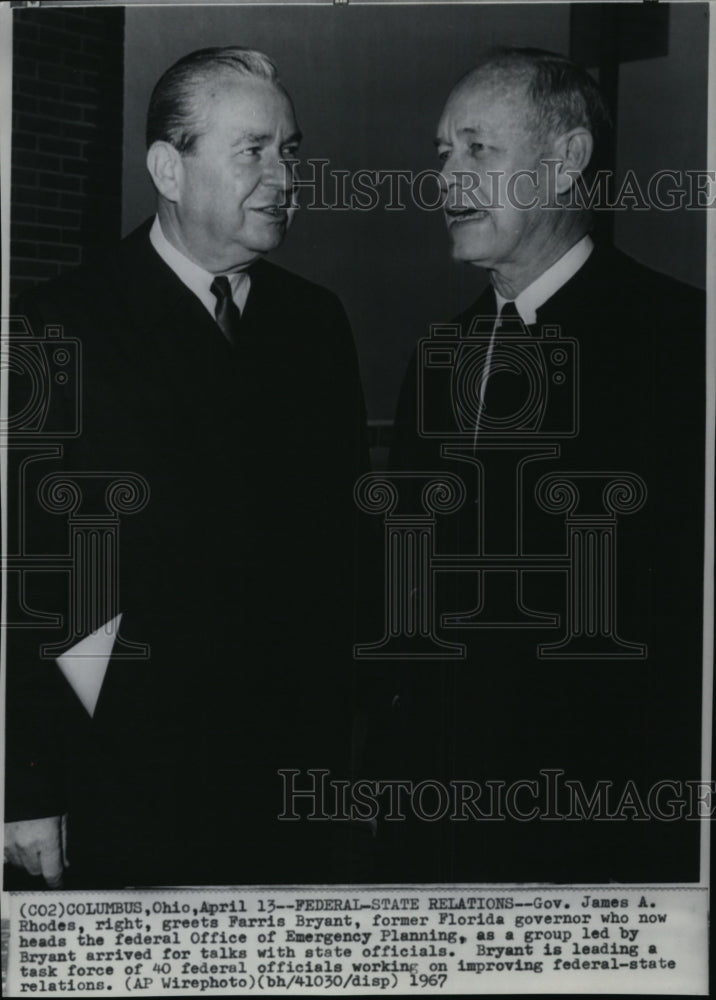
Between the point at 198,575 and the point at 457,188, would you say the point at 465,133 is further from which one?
the point at 198,575

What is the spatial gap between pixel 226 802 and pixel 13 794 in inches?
27.8

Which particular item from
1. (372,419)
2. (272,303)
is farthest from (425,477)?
(272,303)

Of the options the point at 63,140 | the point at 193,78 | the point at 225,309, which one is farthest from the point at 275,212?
the point at 63,140

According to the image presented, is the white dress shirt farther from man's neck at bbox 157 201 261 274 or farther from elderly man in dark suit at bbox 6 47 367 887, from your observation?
man's neck at bbox 157 201 261 274

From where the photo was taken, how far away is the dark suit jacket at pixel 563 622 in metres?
3.89

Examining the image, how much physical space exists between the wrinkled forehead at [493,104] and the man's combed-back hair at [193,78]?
61cm

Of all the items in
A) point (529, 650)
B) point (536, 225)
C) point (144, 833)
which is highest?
point (536, 225)

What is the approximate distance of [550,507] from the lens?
3885 millimetres

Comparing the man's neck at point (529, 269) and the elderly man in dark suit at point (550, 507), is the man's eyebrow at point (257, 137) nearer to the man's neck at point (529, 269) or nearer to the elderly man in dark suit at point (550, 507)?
the elderly man in dark suit at point (550, 507)

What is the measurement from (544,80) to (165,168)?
4.18 ft

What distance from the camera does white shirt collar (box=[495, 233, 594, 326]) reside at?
3.93 meters

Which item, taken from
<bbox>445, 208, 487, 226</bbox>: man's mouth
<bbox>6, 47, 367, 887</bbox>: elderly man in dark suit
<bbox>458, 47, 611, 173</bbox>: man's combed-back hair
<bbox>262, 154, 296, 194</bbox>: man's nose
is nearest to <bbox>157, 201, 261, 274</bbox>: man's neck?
<bbox>6, 47, 367, 887</bbox>: elderly man in dark suit

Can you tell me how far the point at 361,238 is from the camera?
3877mm

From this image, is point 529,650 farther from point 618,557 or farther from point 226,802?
point 226,802
